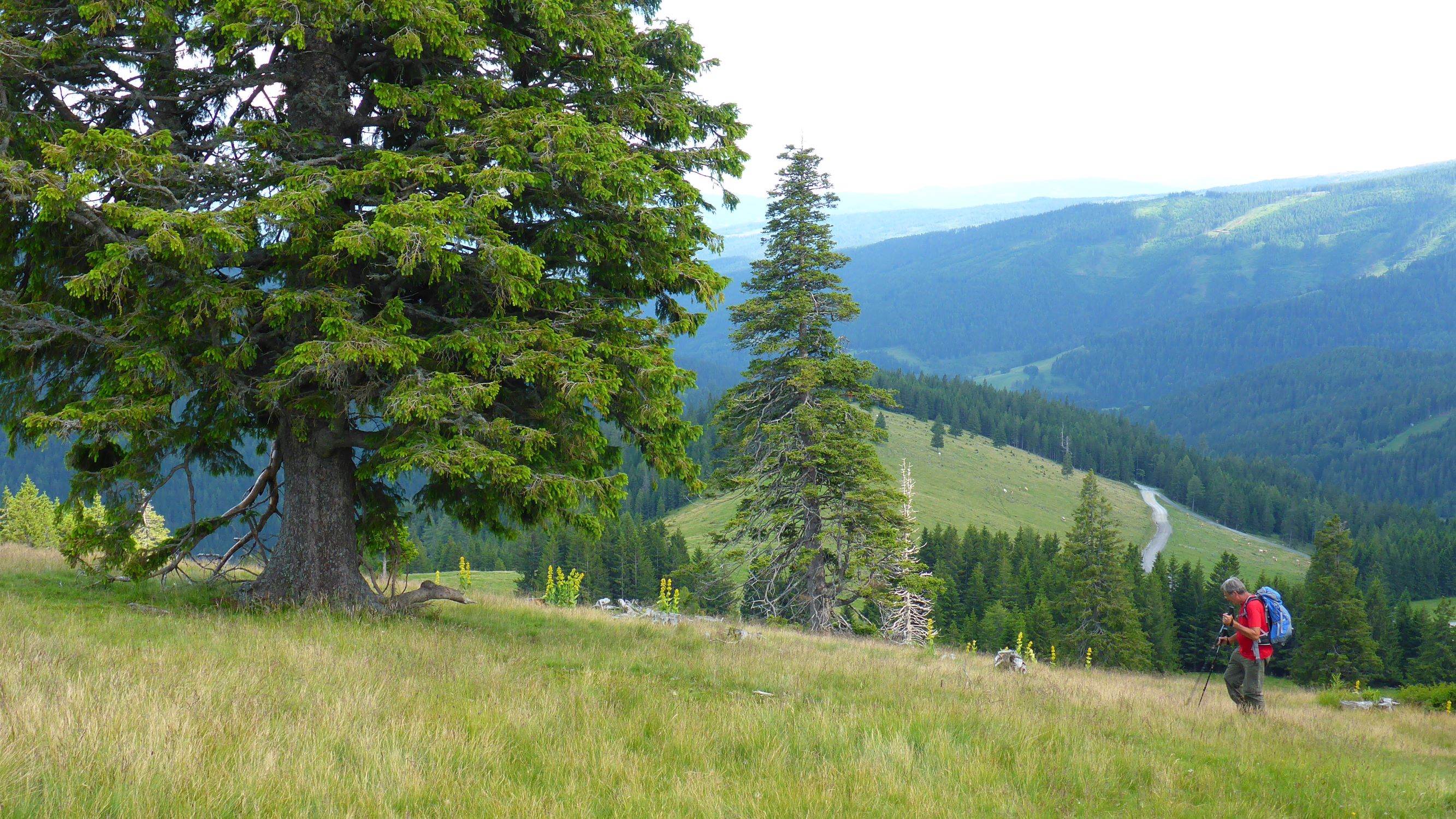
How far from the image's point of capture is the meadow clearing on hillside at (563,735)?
4355mm

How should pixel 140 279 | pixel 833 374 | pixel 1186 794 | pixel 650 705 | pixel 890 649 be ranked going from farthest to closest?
1. pixel 833 374
2. pixel 890 649
3. pixel 140 279
4. pixel 650 705
5. pixel 1186 794

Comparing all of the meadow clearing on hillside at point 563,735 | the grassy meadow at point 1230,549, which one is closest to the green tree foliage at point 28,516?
the meadow clearing on hillside at point 563,735

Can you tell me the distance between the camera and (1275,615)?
1012 cm

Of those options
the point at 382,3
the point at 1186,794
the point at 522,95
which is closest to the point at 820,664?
the point at 1186,794

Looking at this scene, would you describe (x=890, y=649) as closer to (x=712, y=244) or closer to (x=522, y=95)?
(x=712, y=244)

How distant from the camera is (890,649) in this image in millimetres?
15969

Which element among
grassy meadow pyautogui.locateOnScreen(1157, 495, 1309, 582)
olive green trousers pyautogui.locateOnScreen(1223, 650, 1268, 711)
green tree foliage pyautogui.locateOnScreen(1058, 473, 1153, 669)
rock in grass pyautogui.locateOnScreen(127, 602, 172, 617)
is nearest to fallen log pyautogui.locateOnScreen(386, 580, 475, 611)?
rock in grass pyautogui.locateOnScreen(127, 602, 172, 617)

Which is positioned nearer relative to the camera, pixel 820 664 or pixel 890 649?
pixel 820 664

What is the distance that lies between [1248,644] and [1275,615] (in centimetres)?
53

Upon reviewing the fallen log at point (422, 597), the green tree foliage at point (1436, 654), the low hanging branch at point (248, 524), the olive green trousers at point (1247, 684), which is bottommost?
the green tree foliage at point (1436, 654)

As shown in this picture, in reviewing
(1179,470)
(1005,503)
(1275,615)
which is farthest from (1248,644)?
(1179,470)

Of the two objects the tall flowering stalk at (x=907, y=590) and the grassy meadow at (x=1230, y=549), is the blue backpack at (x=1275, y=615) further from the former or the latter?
the grassy meadow at (x=1230, y=549)

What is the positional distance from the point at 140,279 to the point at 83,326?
1357 mm

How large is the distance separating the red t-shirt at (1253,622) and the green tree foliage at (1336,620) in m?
57.3
